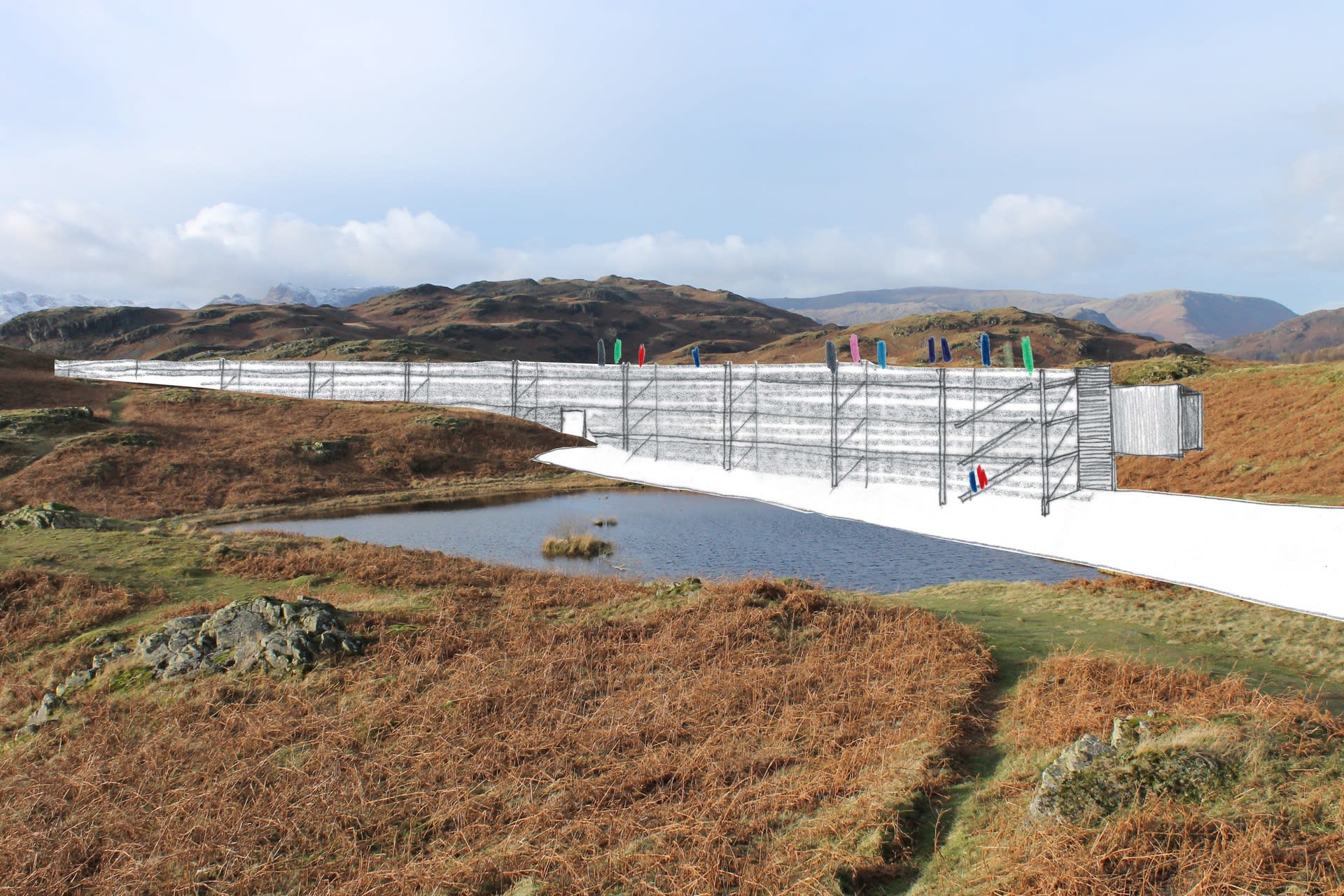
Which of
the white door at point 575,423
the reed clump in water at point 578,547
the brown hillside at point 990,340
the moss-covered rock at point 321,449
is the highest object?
the brown hillside at point 990,340

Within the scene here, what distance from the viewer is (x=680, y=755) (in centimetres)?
848

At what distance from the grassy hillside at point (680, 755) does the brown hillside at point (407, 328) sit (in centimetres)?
7022

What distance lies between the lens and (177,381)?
5825cm

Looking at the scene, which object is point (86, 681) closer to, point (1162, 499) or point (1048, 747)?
point (1048, 747)

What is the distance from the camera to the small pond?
864 inches

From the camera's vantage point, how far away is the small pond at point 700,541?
21938 millimetres

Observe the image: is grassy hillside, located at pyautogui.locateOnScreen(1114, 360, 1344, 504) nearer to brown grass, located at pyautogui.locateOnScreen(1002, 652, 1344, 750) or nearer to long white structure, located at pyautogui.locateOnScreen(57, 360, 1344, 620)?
long white structure, located at pyautogui.locateOnScreen(57, 360, 1344, 620)

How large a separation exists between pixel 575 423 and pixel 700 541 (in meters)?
9.21

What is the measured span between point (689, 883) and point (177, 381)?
6482cm

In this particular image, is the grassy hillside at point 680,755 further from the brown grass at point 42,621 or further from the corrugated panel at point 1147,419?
the corrugated panel at point 1147,419

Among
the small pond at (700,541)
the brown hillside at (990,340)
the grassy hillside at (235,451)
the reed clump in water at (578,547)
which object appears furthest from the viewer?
the brown hillside at (990,340)

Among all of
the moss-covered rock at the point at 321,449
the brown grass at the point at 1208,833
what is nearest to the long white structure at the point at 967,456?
the brown grass at the point at 1208,833

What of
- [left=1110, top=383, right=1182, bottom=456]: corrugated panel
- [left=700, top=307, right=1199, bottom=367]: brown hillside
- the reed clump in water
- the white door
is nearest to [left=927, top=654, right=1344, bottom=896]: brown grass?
[left=1110, top=383, right=1182, bottom=456]: corrugated panel

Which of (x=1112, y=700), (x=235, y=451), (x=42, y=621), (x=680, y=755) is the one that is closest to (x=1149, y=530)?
(x=1112, y=700)
